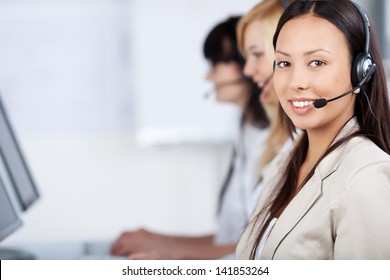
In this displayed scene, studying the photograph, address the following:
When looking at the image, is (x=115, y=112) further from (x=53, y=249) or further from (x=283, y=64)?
(x=283, y=64)

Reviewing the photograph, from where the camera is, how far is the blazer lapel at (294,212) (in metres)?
0.87

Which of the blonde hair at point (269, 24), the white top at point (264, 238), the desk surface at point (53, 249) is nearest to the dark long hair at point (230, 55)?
the blonde hair at point (269, 24)

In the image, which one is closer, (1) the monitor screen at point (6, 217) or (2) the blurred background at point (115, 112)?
(1) the monitor screen at point (6, 217)

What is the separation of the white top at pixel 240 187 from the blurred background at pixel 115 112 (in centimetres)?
111

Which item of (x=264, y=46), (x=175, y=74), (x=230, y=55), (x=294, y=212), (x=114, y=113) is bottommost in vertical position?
(x=114, y=113)

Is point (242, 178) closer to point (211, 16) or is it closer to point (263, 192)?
point (263, 192)

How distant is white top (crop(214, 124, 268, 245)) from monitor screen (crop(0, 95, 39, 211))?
2.03 feet

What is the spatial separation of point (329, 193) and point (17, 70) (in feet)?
8.11

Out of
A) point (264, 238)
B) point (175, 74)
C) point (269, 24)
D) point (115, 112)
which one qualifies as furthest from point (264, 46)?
point (115, 112)

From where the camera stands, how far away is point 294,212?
0.89 m

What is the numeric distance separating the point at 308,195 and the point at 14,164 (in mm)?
663

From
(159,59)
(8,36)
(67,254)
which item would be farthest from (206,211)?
(67,254)

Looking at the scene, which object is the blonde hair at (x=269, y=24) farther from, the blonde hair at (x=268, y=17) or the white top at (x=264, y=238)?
the white top at (x=264, y=238)
